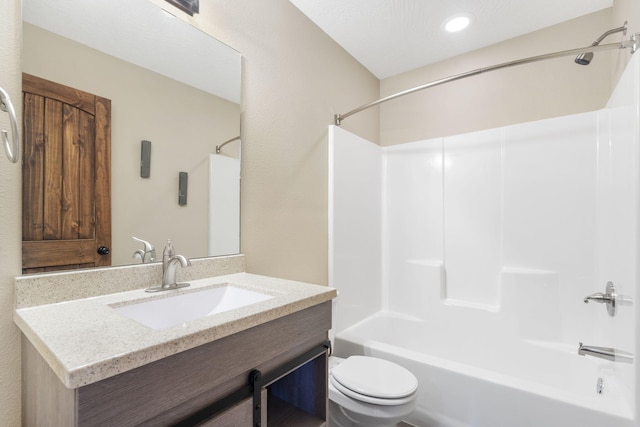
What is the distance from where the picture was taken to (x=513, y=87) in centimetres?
220

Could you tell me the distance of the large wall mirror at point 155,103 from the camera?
991 mm

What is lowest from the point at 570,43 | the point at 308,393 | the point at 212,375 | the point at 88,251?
the point at 308,393

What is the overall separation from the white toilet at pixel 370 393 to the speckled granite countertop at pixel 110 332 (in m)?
0.63

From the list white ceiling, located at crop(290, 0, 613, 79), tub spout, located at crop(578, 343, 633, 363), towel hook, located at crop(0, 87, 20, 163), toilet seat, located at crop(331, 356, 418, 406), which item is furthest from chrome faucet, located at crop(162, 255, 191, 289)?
tub spout, located at crop(578, 343, 633, 363)

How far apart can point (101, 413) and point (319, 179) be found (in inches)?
65.0

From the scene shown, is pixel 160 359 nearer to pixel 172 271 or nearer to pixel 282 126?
pixel 172 271

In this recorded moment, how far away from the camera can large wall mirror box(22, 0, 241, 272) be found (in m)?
0.99

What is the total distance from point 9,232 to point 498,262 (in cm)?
259

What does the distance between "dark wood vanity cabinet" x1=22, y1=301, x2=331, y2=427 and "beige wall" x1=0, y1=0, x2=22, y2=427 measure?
37mm

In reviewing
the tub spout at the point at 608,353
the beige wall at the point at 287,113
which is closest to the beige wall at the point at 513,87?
the beige wall at the point at 287,113

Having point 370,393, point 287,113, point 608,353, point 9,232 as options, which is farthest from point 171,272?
point 608,353

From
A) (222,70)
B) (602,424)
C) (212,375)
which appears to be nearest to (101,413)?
(212,375)

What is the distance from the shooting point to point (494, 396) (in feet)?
4.66

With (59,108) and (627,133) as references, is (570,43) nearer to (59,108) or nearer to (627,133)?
A: (627,133)
